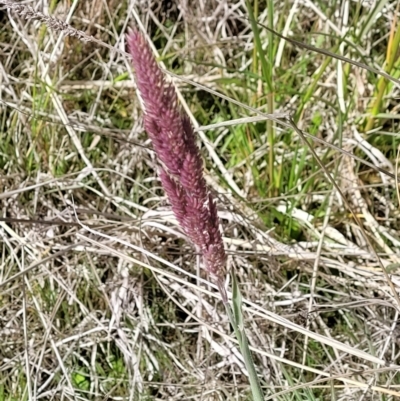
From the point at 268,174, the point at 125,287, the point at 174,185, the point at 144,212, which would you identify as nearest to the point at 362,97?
the point at 268,174

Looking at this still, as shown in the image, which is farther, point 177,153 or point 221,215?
point 221,215

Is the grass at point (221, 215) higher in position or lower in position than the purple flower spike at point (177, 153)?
lower

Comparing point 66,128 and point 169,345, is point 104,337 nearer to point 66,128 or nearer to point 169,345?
point 169,345

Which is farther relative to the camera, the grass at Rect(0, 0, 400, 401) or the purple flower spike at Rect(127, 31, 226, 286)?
the grass at Rect(0, 0, 400, 401)

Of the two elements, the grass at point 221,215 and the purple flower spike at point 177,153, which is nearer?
the purple flower spike at point 177,153

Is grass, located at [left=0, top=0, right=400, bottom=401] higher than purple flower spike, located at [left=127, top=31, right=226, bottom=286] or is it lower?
lower
